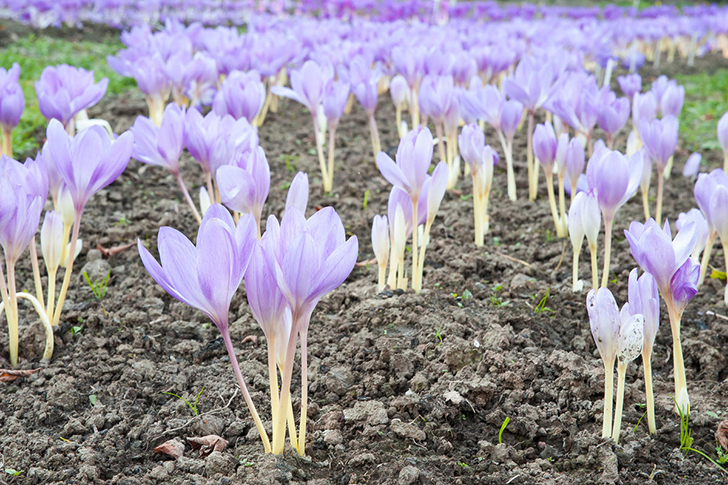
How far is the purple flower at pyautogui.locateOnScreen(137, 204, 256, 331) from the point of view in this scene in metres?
1.05

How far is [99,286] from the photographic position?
86.4 inches

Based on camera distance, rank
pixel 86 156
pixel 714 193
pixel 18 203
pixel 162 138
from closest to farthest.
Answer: pixel 18 203 < pixel 86 156 < pixel 714 193 < pixel 162 138

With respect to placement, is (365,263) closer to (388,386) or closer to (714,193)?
(388,386)

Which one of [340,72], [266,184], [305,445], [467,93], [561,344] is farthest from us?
[340,72]

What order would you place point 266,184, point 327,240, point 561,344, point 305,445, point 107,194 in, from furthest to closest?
point 107,194, point 561,344, point 266,184, point 305,445, point 327,240

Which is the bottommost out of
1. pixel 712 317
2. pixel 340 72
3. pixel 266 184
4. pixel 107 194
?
pixel 712 317

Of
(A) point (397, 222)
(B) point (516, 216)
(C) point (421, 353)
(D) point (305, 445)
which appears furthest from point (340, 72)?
(D) point (305, 445)

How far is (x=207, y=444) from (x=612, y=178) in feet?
4.10

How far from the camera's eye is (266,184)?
1.70 m

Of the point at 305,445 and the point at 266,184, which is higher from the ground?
the point at 266,184

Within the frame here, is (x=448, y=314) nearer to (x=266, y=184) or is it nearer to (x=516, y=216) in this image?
(x=266, y=184)

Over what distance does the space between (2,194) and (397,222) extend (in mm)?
1035

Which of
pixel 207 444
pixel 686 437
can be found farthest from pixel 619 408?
pixel 207 444

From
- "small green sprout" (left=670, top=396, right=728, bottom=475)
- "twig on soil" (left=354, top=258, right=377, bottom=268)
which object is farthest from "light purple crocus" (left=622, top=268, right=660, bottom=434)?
"twig on soil" (left=354, top=258, right=377, bottom=268)
